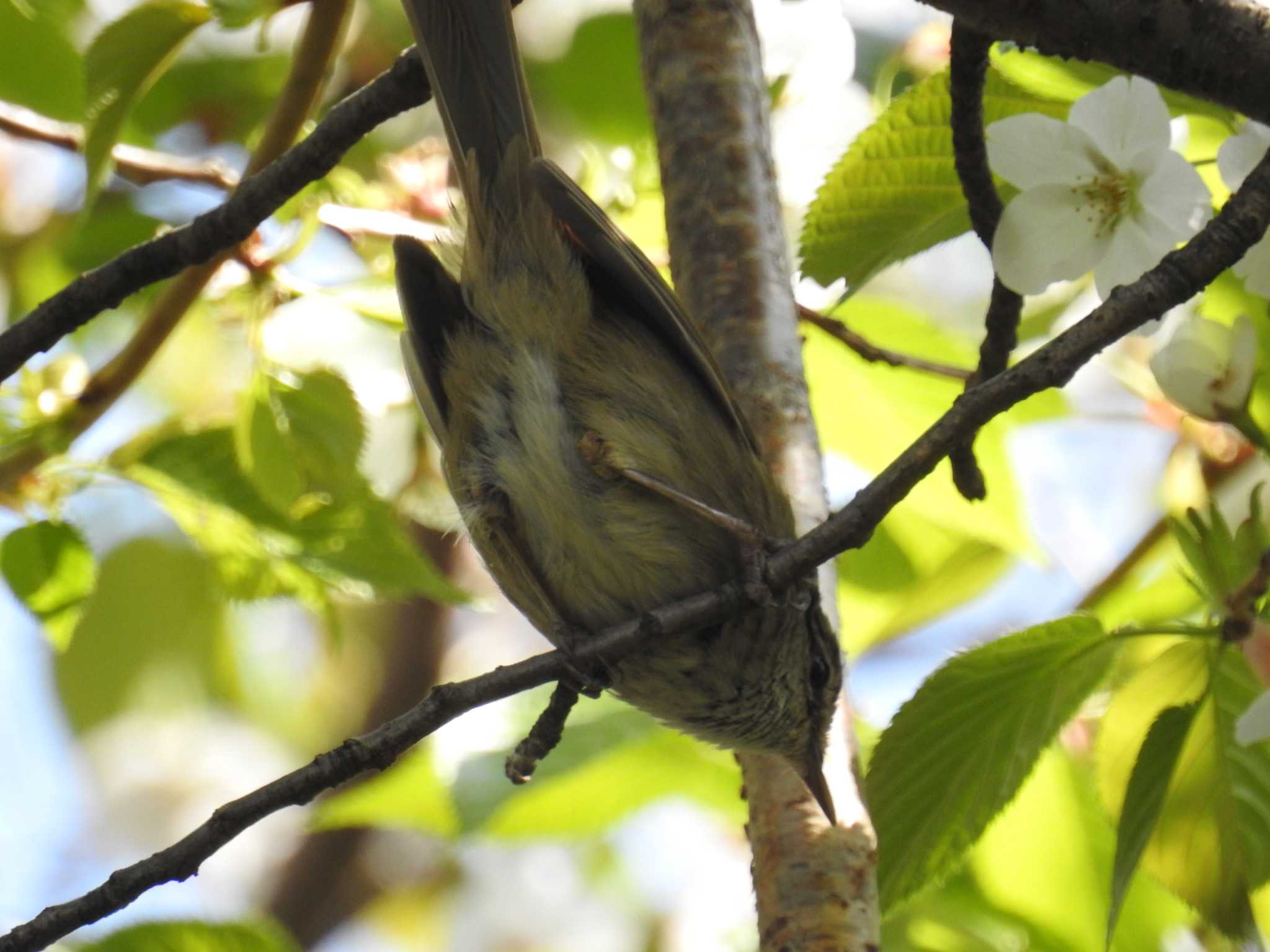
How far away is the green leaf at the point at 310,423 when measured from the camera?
9.45 ft

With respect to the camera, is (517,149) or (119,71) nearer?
(119,71)

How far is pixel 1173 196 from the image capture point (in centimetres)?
220

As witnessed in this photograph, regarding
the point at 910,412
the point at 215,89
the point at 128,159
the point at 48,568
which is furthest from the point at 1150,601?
the point at 215,89

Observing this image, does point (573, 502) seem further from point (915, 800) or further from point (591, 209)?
point (915, 800)

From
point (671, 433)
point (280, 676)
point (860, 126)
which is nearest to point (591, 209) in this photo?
point (671, 433)

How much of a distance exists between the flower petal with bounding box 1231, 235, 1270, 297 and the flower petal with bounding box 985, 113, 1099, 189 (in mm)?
262

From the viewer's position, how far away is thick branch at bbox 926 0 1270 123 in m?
1.57

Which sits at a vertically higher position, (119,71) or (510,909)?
(119,71)

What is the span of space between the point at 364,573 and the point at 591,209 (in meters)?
0.96

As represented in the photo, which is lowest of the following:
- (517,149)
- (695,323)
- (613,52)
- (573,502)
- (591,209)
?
(573,502)

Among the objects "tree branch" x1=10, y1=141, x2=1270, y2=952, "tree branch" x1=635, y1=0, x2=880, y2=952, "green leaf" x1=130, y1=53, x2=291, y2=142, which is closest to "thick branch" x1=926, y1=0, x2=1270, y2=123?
"tree branch" x1=10, y1=141, x2=1270, y2=952

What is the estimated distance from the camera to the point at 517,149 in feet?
9.04

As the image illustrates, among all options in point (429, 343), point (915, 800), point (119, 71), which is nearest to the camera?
point (915, 800)

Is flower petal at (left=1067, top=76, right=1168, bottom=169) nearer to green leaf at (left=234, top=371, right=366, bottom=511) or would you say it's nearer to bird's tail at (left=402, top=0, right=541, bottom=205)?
bird's tail at (left=402, top=0, right=541, bottom=205)
